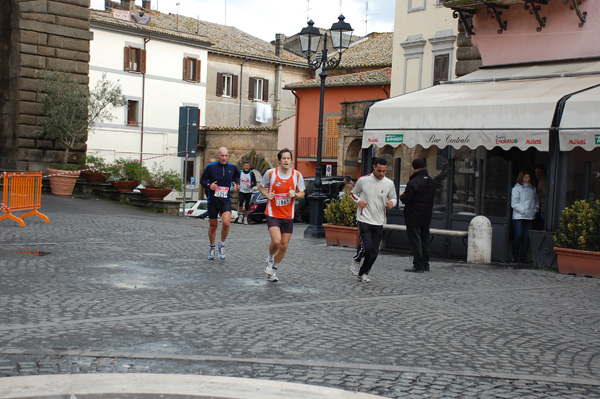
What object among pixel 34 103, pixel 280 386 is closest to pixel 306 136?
pixel 34 103

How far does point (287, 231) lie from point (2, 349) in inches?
208

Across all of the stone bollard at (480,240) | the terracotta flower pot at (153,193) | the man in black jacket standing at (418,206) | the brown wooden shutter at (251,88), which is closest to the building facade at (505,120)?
the stone bollard at (480,240)

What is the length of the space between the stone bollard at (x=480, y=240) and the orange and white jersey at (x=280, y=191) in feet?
15.1

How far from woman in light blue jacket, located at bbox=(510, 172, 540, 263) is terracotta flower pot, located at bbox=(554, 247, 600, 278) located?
1313mm

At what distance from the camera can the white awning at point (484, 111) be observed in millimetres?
13875

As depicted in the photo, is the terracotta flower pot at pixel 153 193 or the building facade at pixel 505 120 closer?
the building facade at pixel 505 120

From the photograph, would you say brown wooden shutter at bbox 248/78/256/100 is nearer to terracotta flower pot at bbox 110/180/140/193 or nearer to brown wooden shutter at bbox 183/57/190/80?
brown wooden shutter at bbox 183/57/190/80

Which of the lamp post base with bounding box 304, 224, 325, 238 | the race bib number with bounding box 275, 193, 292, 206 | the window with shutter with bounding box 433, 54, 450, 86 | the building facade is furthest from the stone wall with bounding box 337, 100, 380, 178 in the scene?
the race bib number with bounding box 275, 193, 292, 206

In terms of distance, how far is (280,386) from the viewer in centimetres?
529

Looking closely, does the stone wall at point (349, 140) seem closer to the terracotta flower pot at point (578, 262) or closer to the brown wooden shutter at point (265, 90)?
the brown wooden shutter at point (265, 90)

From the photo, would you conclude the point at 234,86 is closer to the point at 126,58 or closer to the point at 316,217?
the point at 126,58


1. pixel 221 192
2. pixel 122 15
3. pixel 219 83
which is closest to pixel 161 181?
pixel 221 192

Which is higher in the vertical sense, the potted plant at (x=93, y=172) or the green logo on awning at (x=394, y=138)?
the green logo on awning at (x=394, y=138)

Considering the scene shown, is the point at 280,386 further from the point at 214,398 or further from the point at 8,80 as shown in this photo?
→ the point at 8,80
